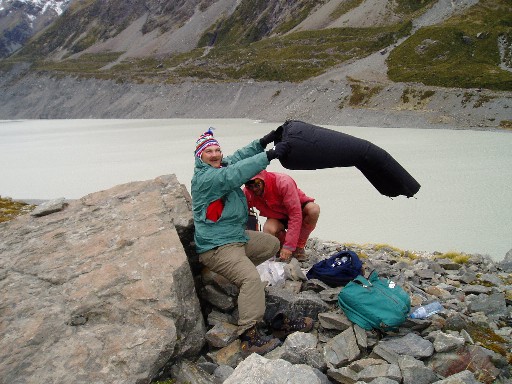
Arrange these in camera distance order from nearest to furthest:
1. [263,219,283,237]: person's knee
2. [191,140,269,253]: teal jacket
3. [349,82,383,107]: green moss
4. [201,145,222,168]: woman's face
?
[191,140,269,253]: teal jacket, [201,145,222,168]: woman's face, [263,219,283,237]: person's knee, [349,82,383,107]: green moss

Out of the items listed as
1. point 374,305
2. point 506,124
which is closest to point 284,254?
point 374,305

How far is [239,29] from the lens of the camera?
5118 inches

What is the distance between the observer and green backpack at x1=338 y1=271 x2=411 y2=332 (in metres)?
4.42

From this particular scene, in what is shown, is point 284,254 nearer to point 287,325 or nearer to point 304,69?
point 287,325

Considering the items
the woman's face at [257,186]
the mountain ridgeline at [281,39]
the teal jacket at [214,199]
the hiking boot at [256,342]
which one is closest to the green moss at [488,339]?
the hiking boot at [256,342]

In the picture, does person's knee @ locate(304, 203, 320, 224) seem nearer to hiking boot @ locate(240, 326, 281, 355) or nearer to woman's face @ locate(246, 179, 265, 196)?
woman's face @ locate(246, 179, 265, 196)

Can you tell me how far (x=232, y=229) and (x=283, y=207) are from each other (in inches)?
69.7

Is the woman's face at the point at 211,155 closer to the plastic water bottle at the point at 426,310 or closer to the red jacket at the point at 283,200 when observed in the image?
the red jacket at the point at 283,200

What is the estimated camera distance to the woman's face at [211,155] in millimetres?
4887

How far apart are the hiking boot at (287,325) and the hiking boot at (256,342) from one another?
0.49 feet

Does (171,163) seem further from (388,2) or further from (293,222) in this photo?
(388,2)

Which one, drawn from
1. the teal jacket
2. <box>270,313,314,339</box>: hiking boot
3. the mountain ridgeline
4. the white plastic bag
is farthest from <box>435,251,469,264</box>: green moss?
the mountain ridgeline

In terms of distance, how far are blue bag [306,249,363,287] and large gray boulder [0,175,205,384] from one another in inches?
67.0

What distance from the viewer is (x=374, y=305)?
4512mm
